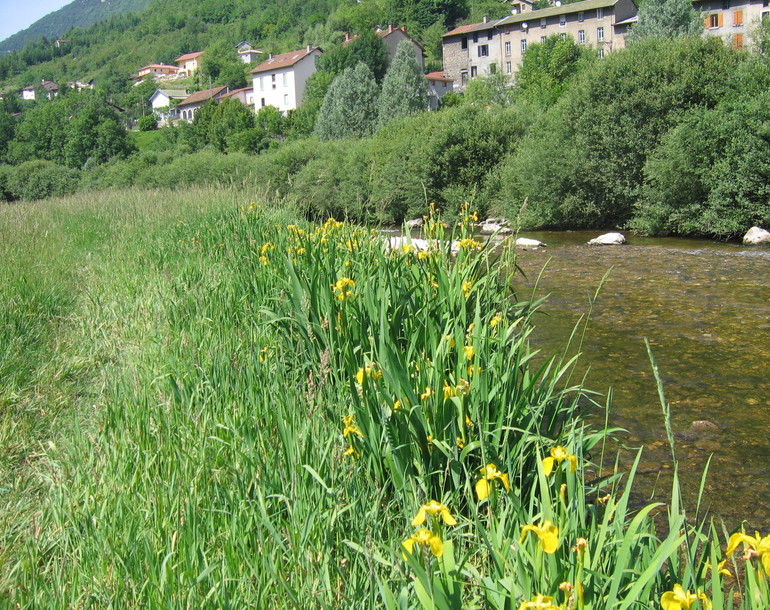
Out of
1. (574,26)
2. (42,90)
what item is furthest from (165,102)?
(574,26)

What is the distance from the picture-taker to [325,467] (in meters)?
2.87

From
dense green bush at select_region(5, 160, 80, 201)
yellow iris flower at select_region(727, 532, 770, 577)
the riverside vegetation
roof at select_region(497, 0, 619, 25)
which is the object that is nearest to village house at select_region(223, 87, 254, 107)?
roof at select_region(497, 0, 619, 25)

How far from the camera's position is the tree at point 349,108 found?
5588 cm

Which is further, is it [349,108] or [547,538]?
[349,108]

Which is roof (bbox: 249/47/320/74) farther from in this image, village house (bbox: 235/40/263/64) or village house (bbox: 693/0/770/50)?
village house (bbox: 235/40/263/64)

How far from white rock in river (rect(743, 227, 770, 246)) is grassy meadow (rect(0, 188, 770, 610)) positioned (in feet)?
42.0

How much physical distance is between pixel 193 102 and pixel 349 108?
7124 centimetres

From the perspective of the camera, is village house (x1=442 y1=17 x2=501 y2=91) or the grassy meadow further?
village house (x1=442 y1=17 x2=501 y2=91)

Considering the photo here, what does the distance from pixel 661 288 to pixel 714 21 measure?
58.6 m

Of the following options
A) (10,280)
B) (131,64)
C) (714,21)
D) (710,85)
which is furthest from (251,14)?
(10,280)

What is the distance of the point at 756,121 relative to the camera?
17.2 m

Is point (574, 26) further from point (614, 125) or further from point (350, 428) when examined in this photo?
point (350, 428)

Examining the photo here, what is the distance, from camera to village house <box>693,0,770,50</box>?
57.5 metres

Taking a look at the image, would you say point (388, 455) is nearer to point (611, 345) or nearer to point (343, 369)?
point (343, 369)
